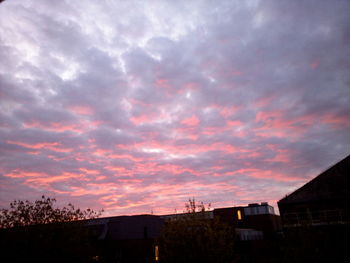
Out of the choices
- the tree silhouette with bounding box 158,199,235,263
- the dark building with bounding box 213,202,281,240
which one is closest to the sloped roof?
the tree silhouette with bounding box 158,199,235,263

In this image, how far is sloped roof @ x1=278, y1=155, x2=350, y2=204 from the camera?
36.2m

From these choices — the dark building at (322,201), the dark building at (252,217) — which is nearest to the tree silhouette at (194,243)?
the dark building at (322,201)

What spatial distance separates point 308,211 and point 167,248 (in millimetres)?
23623

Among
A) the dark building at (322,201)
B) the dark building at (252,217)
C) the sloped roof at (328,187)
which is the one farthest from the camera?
the dark building at (252,217)

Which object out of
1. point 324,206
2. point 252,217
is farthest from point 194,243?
point 252,217

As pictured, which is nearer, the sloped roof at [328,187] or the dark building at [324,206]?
the dark building at [324,206]

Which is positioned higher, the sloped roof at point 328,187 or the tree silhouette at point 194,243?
the sloped roof at point 328,187

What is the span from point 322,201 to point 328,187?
99.5 inches

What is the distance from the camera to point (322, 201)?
36500 millimetres

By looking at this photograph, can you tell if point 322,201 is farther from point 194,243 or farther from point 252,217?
point 252,217

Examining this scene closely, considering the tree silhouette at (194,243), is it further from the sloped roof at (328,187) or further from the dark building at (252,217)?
the dark building at (252,217)

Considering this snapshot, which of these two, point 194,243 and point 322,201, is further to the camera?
point 322,201

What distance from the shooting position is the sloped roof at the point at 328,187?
36.2 m

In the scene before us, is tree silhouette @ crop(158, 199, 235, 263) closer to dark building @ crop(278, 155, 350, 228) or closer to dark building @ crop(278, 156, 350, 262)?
dark building @ crop(278, 156, 350, 262)
